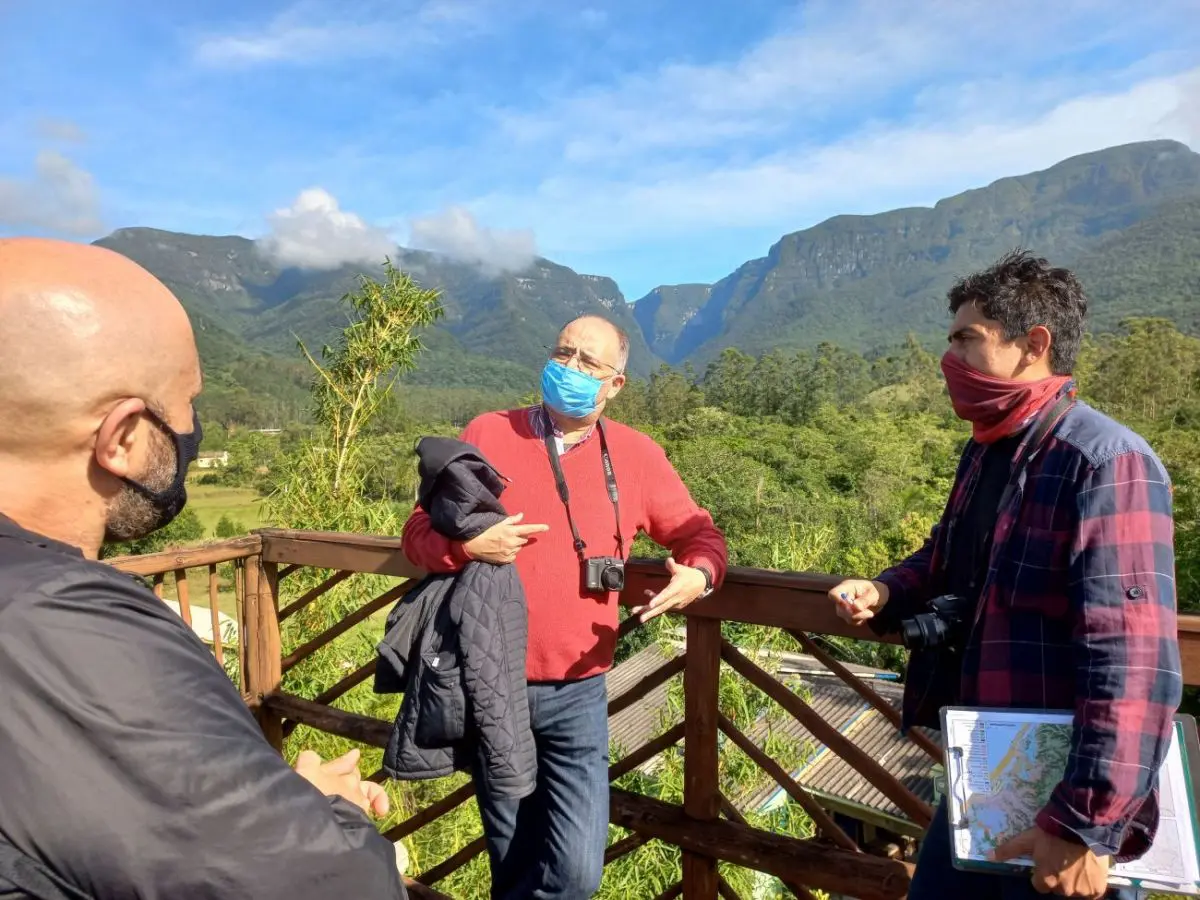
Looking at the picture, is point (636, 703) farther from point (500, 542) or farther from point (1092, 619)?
point (1092, 619)

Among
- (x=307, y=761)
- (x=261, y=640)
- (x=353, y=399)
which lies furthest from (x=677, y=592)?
(x=353, y=399)

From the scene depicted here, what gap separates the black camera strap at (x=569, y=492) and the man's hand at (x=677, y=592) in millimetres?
165

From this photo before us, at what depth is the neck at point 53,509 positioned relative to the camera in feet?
2.63

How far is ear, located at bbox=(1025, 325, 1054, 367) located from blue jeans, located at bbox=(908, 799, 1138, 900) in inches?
33.0

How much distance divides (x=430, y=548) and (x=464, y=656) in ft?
0.89

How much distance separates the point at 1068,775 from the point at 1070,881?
0.17 m

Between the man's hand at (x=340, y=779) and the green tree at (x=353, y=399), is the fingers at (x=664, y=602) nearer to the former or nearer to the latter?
the man's hand at (x=340, y=779)

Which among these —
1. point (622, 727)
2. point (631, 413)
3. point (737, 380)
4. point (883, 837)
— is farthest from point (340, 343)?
point (737, 380)

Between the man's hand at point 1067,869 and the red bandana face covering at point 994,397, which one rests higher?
the red bandana face covering at point 994,397

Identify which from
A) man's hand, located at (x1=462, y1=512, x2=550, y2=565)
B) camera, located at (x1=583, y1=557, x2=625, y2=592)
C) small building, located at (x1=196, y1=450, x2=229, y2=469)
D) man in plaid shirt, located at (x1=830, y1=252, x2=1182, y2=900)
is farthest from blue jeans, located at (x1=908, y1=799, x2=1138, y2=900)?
small building, located at (x1=196, y1=450, x2=229, y2=469)

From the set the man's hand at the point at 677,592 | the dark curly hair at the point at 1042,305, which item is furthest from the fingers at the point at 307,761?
the dark curly hair at the point at 1042,305

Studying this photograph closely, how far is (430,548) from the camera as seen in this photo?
Result: 71.4 inches

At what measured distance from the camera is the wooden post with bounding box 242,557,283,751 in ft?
10.2

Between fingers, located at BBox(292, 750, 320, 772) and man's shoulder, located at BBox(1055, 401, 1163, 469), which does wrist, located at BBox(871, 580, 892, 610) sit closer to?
man's shoulder, located at BBox(1055, 401, 1163, 469)
